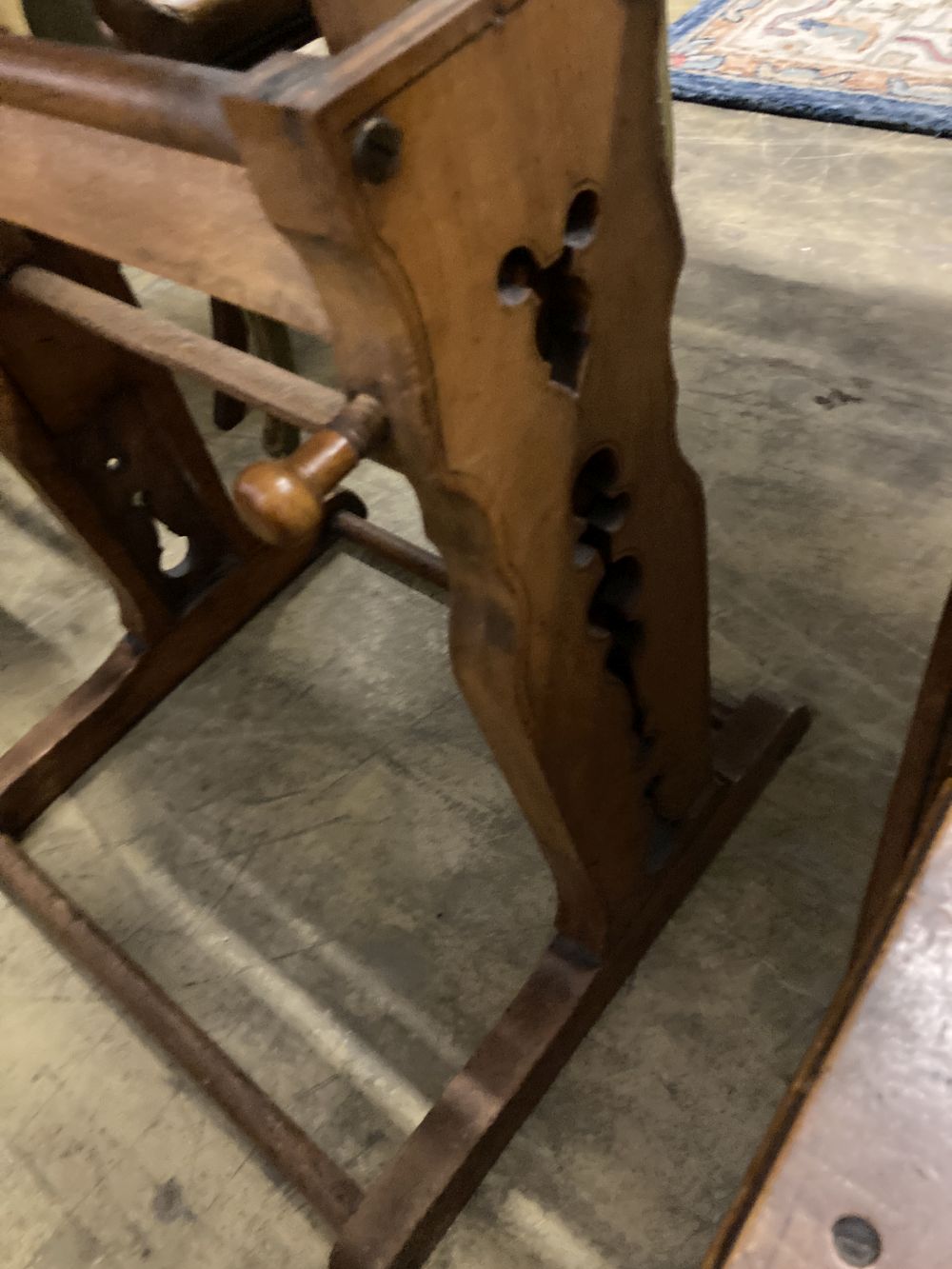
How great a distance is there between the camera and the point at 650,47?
543 millimetres

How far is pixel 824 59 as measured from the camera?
232cm

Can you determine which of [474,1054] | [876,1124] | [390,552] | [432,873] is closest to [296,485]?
[876,1124]

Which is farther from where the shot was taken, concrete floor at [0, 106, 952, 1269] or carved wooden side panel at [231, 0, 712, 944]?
concrete floor at [0, 106, 952, 1269]

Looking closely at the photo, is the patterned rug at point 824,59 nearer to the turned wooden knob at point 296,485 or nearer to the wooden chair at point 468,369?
the wooden chair at point 468,369

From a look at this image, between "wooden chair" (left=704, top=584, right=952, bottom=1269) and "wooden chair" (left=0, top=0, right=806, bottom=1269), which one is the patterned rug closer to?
"wooden chair" (left=0, top=0, right=806, bottom=1269)

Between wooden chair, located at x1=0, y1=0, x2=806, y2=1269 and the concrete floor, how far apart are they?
0.25ft

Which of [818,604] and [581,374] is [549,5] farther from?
[818,604]

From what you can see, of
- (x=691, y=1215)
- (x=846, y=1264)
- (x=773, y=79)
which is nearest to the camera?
(x=846, y=1264)

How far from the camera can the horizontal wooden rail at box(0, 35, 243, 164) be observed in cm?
51

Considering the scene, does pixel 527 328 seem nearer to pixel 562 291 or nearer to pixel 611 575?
pixel 562 291

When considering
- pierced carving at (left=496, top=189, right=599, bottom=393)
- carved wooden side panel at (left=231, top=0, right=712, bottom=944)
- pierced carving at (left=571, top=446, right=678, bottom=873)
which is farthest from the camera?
pierced carving at (left=571, top=446, right=678, bottom=873)

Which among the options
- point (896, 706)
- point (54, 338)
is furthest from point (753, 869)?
point (54, 338)

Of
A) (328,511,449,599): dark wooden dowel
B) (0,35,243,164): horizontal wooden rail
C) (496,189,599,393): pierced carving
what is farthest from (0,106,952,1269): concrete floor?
(0,35,243,164): horizontal wooden rail

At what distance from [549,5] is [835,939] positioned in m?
0.94
